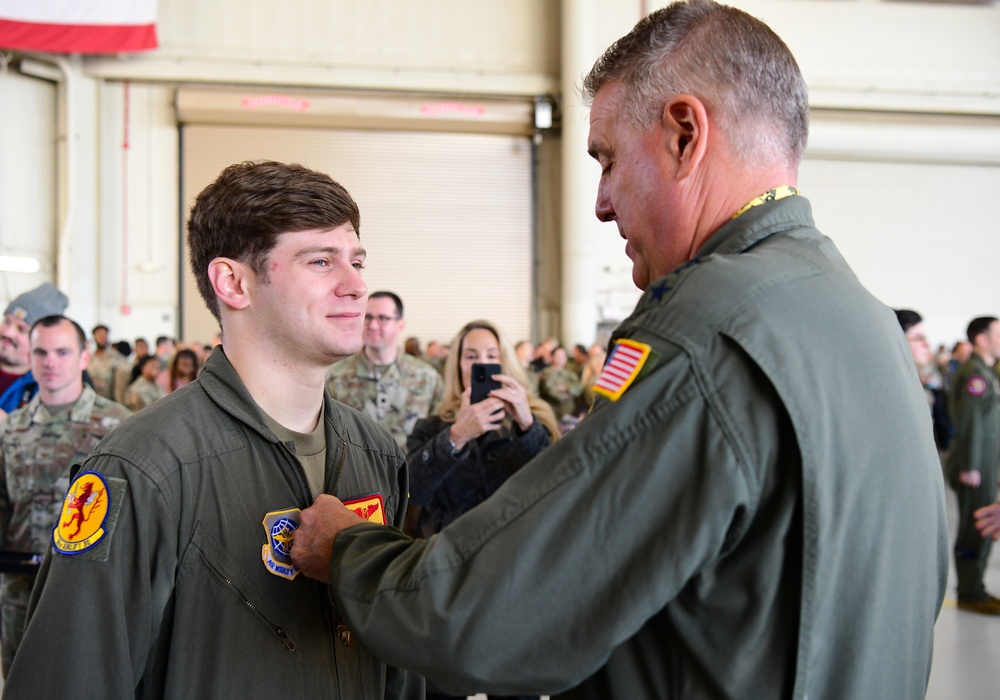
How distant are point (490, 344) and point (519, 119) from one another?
11.0 m

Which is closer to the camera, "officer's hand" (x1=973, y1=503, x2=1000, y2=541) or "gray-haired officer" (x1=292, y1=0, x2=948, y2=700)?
"gray-haired officer" (x1=292, y1=0, x2=948, y2=700)

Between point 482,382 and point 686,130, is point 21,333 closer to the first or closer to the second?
point 482,382

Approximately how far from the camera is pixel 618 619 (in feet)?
3.11

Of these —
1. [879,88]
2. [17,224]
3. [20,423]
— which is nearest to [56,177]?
[17,224]

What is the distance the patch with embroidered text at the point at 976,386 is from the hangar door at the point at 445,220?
9251 mm

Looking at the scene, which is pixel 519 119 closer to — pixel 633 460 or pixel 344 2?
pixel 344 2

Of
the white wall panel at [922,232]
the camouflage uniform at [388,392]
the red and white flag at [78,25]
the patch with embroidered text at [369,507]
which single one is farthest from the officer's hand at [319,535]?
the white wall panel at [922,232]

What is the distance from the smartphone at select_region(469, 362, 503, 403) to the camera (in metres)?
3.45

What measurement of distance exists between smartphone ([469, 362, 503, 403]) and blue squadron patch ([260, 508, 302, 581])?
196 centimetres

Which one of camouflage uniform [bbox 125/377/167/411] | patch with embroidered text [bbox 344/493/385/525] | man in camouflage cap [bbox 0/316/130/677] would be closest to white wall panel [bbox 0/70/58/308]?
camouflage uniform [bbox 125/377/167/411]

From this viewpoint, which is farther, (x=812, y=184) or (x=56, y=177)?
(x=812, y=184)

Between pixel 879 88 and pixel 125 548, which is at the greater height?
pixel 879 88

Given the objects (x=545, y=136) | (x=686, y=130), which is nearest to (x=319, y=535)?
(x=686, y=130)

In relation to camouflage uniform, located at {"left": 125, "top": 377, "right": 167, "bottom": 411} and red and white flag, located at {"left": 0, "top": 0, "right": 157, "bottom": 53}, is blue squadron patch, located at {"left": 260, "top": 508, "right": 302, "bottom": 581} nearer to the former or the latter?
camouflage uniform, located at {"left": 125, "top": 377, "right": 167, "bottom": 411}
